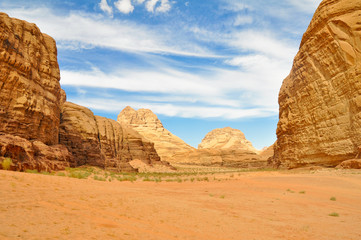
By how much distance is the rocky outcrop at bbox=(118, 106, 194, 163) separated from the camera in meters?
116

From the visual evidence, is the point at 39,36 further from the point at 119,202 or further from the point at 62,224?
the point at 62,224

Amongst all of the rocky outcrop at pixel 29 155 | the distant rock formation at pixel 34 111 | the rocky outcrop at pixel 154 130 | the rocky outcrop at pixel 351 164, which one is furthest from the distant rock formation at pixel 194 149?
the rocky outcrop at pixel 29 155

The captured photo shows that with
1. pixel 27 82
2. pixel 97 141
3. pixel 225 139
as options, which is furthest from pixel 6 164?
pixel 225 139

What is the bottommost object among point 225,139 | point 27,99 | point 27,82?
point 27,99

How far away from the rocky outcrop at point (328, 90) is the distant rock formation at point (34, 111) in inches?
1013

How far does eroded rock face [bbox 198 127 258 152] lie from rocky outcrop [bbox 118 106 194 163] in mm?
43631

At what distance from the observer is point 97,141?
35.6 meters

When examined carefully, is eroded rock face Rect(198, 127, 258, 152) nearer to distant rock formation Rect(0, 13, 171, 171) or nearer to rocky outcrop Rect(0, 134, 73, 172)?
distant rock formation Rect(0, 13, 171, 171)

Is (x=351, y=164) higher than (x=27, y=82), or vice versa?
(x=27, y=82)

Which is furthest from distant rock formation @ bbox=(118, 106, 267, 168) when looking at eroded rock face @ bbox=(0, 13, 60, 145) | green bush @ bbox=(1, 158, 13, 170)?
green bush @ bbox=(1, 158, 13, 170)

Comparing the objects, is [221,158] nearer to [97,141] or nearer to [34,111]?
[97,141]

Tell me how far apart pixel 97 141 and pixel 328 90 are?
29568 millimetres

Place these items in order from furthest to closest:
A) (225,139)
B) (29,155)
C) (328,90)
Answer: (225,139)
(328,90)
(29,155)

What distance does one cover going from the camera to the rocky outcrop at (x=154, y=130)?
380ft
